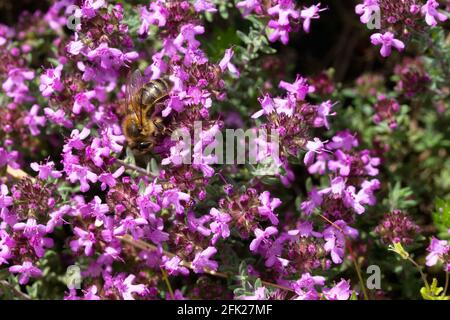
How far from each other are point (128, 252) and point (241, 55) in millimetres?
1437

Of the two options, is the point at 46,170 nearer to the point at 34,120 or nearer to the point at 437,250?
the point at 34,120

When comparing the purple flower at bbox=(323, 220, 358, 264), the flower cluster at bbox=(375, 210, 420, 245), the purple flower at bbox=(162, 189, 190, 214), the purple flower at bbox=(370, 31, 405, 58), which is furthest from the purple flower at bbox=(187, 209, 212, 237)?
the purple flower at bbox=(370, 31, 405, 58)

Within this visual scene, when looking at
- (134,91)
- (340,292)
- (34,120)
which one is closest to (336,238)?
(340,292)

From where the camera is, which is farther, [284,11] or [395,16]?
[284,11]

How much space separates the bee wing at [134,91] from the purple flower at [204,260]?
778mm

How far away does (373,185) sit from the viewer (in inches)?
150

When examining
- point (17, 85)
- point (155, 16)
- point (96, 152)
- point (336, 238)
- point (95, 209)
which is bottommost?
point (336, 238)

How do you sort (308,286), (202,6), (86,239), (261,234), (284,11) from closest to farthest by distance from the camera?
(261,234) → (308,286) → (86,239) → (284,11) → (202,6)

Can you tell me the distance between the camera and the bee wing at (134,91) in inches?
134

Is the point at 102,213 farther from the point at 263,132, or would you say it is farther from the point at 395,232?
the point at 395,232

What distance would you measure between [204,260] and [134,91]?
0.99 meters

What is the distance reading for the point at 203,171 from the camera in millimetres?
3338

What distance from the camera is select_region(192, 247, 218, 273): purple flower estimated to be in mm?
3369
